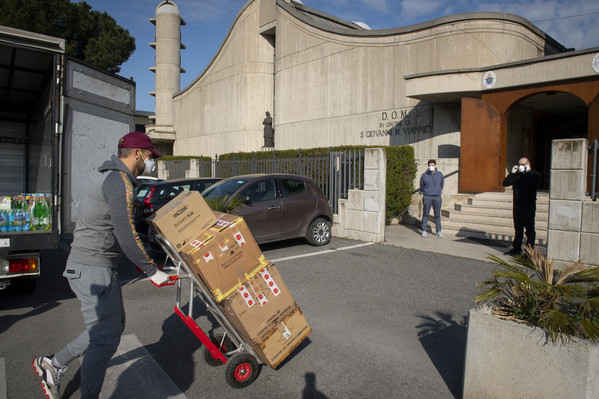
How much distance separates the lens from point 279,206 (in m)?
8.54

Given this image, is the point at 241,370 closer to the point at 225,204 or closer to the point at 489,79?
the point at 225,204

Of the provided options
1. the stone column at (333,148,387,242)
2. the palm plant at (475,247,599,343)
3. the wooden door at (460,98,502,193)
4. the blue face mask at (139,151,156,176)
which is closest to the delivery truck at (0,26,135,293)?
the blue face mask at (139,151,156,176)

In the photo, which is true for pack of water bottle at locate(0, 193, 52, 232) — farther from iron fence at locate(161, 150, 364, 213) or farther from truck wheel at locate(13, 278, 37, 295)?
iron fence at locate(161, 150, 364, 213)

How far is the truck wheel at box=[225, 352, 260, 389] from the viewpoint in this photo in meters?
3.27

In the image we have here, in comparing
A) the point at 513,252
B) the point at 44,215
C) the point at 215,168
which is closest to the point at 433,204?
the point at 513,252

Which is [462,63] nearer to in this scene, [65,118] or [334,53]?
[334,53]

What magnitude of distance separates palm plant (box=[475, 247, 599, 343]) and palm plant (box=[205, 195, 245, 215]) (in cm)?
465

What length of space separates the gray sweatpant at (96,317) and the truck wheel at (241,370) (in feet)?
2.90

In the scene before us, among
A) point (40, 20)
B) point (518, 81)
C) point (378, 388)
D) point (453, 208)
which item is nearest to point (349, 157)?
point (453, 208)

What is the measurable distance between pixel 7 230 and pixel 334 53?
15.8m

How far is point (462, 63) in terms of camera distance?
13.8m

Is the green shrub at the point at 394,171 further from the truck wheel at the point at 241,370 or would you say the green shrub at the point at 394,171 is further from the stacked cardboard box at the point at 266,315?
the truck wheel at the point at 241,370

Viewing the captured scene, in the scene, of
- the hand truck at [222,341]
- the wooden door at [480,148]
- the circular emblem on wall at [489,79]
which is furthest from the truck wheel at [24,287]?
the circular emblem on wall at [489,79]

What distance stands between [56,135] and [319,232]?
5.65m
